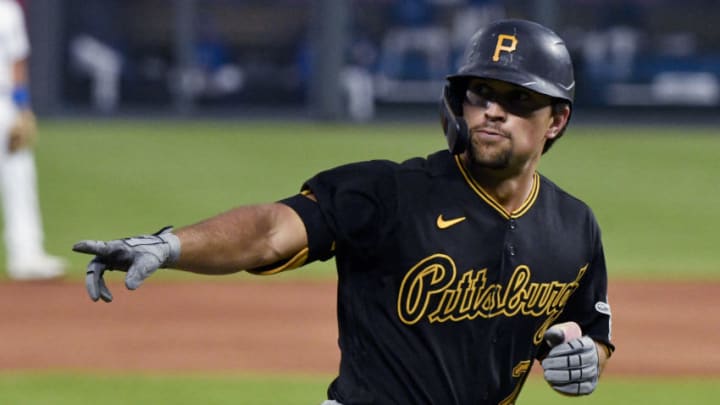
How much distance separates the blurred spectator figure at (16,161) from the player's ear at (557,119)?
676cm

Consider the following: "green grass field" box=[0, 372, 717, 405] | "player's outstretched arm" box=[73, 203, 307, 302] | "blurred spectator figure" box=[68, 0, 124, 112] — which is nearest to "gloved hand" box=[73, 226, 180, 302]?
"player's outstretched arm" box=[73, 203, 307, 302]

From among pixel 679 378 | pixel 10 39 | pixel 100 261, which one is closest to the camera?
pixel 100 261

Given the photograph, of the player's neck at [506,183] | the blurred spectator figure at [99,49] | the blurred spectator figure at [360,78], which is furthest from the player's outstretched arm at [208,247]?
the blurred spectator figure at [99,49]

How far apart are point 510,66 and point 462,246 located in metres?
0.52

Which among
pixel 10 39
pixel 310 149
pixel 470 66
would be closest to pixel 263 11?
pixel 310 149

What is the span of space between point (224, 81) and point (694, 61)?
8.21 meters

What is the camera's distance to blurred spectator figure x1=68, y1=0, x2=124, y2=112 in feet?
79.8

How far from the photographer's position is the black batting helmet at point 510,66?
3.94m

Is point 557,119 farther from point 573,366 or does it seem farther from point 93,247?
point 93,247

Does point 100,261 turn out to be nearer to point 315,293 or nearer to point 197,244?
point 197,244

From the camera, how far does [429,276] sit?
395 cm

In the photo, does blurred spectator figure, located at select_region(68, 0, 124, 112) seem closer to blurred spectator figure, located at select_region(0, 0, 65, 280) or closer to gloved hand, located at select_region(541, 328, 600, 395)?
blurred spectator figure, located at select_region(0, 0, 65, 280)

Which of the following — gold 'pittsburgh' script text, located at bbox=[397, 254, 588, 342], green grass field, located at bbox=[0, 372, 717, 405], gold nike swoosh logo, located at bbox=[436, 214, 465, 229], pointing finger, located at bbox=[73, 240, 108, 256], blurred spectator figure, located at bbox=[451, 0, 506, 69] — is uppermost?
pointing finger, located at bbox=[73, 240, 108, 256]

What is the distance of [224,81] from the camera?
24.8m
